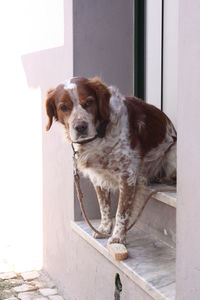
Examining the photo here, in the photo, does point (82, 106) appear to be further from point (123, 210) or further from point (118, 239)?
point (118, 239)

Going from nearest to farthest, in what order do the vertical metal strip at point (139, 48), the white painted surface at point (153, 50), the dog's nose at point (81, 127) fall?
1. the dog's nose at point (81, 127)
2. the white painted surface at point (153, 50)
3. the vertical metal strip at point (139, 48)

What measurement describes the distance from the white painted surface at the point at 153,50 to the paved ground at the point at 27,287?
1804 millimetres

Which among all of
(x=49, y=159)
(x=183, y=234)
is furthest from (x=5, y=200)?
(x=183, y=234)

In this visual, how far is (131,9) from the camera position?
13.0ft

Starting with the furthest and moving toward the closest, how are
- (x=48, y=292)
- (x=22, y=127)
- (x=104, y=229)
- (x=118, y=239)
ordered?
(x=22, y=127) → (x=48, y=292) → (x=104, y=229) → (x=118, y=239)

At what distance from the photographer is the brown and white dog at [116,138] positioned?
309 cm

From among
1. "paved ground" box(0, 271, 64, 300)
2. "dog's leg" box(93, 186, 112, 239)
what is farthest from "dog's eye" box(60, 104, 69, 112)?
"paved ground" box(0, 271, 64, 300)

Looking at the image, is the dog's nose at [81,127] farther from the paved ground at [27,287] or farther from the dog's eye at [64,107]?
the paved ground at [27,287]

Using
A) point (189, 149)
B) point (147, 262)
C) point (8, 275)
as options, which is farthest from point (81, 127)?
point (8, 275)

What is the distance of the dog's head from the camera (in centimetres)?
307

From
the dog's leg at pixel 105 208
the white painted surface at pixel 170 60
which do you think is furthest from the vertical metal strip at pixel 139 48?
the dog's leg at pixel 105 208

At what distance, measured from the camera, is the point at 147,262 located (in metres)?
3.06

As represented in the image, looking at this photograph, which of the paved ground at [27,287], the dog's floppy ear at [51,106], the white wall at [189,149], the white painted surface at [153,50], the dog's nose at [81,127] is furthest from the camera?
the paved ground at [27,287]

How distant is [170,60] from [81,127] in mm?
1032
